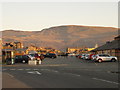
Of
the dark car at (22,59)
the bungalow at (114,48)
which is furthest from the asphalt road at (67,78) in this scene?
the bungalow at (114,48)

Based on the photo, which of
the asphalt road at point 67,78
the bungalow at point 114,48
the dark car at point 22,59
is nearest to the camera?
the asphalt road at point 67,78

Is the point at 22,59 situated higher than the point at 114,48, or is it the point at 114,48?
the point at 114,48

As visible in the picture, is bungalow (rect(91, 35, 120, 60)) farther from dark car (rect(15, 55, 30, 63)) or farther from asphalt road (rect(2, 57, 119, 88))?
asphalt road (rect(2, 57, 119, 88))

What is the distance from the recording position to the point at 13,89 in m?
13.4

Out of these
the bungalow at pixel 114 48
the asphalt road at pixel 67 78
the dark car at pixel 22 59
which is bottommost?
the asphalt road at pixel 67 78

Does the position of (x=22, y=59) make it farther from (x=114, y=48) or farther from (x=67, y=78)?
(x=67, y=78)

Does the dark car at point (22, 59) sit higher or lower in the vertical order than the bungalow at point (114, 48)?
lower

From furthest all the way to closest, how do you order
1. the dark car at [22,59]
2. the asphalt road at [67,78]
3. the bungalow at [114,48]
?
the bungalow at [114,48], the dark car at [22,59], the asphalt road at [67,78]

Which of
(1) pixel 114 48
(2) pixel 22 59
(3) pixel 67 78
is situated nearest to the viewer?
(3) pixel 67 78

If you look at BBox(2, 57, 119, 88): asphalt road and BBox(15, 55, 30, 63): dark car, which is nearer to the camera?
BBox(2, 57, 119, 88): asphalt road

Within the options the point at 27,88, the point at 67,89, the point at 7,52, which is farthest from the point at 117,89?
the point at 7,52

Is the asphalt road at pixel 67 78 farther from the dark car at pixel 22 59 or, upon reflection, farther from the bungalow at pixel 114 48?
the bungalow at pixel 114 48

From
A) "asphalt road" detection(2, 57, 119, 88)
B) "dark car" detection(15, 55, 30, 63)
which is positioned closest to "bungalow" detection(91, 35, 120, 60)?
"dark car" detection(15, 55, 30, 63)

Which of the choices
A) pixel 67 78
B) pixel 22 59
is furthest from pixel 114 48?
pixel 67 78
